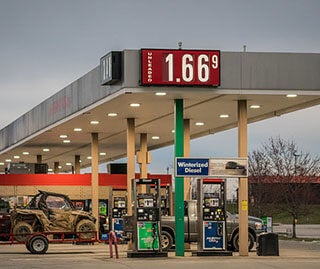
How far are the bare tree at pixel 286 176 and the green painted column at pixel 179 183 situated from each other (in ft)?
71.4

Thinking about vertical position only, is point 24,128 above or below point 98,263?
above

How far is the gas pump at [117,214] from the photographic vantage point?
4228cm

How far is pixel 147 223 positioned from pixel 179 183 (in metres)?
1.69

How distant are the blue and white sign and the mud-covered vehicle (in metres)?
7.44

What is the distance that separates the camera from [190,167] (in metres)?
29.9

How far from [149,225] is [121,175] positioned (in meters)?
18.6

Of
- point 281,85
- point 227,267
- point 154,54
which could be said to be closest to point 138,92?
point 154,54

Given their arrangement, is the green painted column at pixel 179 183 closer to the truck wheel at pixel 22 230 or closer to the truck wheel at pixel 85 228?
the truck wheel at pixel 85 228

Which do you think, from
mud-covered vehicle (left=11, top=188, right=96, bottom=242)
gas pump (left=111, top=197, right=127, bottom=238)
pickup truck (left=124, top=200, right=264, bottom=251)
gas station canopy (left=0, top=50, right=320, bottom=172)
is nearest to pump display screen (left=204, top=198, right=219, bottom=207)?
gas station canopy (left=0, top=50, right=320, bottom=172)

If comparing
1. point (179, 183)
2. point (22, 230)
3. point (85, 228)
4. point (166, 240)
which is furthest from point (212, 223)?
point (22, 230)

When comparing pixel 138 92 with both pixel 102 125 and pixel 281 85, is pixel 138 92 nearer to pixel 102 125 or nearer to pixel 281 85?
pixel 281 85

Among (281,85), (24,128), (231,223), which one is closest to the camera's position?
(281,85)

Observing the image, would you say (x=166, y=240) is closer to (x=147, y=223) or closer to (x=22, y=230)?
(x=147, y=223)

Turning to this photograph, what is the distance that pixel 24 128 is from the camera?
48.8m
